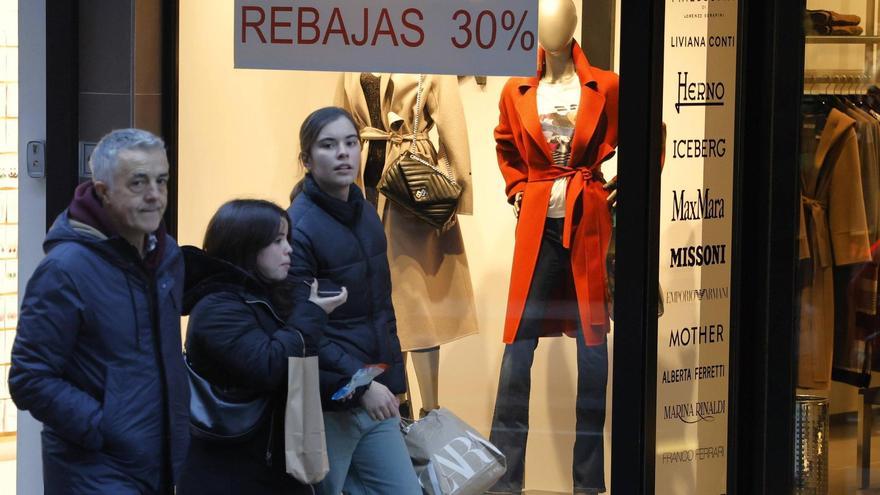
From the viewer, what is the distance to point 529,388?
4465mm

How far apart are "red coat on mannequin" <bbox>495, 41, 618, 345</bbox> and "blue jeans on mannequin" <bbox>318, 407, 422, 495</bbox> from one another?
24.8 inches

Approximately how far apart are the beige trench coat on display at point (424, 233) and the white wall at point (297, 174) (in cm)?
5

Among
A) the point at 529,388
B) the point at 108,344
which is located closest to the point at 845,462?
the point at 529,388

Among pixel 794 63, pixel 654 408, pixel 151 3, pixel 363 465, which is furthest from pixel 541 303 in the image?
pixel 151 3

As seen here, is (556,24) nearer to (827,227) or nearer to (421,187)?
(421,187)

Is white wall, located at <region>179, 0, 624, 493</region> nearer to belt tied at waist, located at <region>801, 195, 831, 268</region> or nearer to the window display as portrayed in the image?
the window display

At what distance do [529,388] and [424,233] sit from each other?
694mm

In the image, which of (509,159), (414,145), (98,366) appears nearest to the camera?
(98,366)

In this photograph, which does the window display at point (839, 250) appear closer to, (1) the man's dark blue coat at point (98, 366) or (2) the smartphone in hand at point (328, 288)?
(2) the smartphone in hand at point (328, 288)

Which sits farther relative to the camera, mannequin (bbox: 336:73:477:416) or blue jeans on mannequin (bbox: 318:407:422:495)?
mannequin (bbox: 336:73:477:416)

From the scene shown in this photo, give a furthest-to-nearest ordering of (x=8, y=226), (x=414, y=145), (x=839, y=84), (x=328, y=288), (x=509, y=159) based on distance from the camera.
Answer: (x=8, y=226), (x=839, y=84), (x=509, y=159), (x=414, y=145), (x=328, y=288)

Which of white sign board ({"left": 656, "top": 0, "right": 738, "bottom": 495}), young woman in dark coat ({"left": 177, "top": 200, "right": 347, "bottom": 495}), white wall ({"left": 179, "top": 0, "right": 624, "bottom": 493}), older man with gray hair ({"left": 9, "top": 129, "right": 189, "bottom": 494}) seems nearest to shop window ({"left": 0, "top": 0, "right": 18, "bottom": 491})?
white wall ({"left": 179, "top": 0, "right": 624, "bottom": 493})

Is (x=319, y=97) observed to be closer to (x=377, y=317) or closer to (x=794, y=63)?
(x=377, y=317)

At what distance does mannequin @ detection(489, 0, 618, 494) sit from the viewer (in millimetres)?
4336
